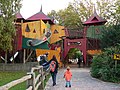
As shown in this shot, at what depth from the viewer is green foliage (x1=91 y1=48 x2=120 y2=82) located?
16250mm

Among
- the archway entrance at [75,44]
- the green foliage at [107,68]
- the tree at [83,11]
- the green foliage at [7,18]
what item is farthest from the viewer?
the tree at [83,11]

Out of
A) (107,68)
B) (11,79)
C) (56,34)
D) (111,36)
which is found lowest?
(11,79)

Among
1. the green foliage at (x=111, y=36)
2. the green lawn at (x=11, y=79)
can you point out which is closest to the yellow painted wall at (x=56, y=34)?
the green foliage at (x=111, y=36)

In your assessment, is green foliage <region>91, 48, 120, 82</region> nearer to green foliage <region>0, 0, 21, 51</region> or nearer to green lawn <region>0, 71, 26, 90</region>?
green lawn <region>0, 71, 26, 90</region>

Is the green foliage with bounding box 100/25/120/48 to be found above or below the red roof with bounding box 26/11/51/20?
below

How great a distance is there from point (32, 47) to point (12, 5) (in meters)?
6.95

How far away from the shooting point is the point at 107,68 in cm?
1688

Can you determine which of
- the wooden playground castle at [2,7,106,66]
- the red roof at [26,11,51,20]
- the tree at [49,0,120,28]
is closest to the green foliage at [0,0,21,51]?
the wooden playground castle at [2,7,106,66]

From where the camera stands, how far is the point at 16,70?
27.1 metres

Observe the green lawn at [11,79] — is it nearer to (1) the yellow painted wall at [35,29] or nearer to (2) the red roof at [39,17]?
(1) the yellow painted wall at [35,29]

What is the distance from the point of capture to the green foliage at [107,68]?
1625 cm

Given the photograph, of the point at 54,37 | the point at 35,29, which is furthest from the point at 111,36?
the point at 54,37

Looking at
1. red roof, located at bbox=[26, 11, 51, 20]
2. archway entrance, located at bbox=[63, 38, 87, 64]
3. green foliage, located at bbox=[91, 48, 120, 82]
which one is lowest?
green foliage, located at bbox=[91, 48, 120, 82]

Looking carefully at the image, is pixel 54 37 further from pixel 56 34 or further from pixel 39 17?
pixel 39 17
